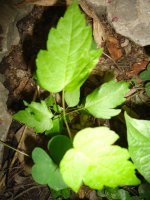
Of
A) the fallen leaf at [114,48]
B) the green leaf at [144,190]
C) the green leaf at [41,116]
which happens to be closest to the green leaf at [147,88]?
the fallen leaf at [114,48]

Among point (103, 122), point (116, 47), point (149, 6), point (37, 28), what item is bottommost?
point (103, 122)

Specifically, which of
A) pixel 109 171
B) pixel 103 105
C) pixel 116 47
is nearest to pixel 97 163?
pixel 109 171

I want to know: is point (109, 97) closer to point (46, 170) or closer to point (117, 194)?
point (46, 170)

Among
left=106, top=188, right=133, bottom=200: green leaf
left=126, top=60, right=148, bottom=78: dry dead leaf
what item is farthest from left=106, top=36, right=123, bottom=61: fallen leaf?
left=106, top=188, right=133, bottom=200: green leaf

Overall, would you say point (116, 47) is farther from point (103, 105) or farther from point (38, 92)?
point (103, 105)

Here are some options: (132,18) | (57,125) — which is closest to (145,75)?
(132,18)

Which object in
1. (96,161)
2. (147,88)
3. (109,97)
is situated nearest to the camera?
(96,161)
